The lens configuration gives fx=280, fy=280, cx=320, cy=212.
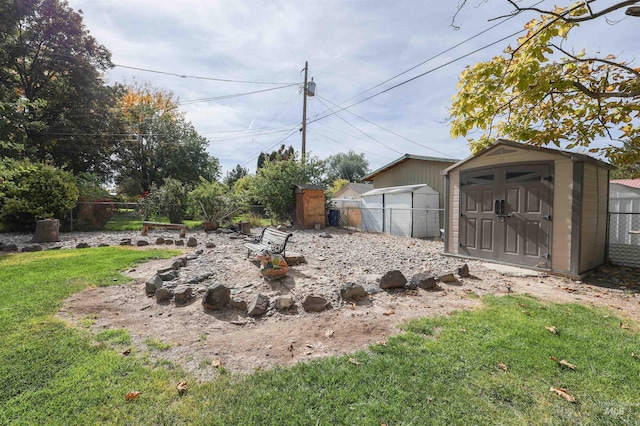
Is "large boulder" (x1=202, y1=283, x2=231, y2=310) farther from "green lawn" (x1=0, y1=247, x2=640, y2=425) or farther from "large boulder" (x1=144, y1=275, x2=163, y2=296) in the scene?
"large boulder" (x1=144, y1=275, x2=163, y2=296)

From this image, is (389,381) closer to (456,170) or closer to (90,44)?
(456,170)

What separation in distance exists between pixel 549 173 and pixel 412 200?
6761mm

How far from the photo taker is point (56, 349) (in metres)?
2.62

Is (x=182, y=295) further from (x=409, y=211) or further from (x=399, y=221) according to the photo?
(x=399, y=221)

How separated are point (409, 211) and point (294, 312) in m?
10.1

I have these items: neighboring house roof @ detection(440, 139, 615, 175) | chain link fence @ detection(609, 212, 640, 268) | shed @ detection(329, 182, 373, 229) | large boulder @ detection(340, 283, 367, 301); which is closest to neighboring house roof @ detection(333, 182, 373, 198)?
shed @ detection(329, 182, 373, 229)

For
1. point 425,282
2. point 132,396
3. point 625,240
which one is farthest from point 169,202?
point 625,240

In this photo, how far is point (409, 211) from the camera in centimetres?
1268

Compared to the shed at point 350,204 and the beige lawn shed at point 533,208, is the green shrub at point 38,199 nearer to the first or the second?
the shed at point 350,204

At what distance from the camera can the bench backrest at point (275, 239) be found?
5.41 m

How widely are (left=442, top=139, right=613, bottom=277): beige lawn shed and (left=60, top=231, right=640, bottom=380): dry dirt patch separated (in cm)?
63

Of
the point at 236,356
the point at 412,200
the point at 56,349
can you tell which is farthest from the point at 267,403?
the point at 412,200

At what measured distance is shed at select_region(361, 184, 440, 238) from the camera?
41.7 ft

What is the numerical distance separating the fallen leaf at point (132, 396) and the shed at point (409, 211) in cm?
1122
